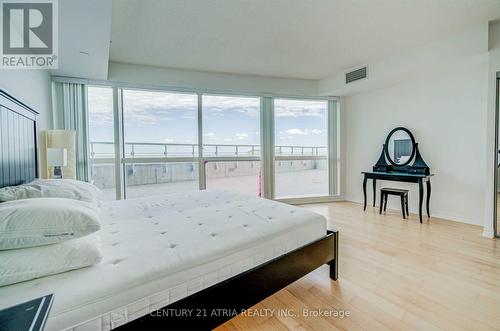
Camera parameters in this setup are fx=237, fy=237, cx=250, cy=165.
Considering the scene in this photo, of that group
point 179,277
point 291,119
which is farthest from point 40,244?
point 291,119

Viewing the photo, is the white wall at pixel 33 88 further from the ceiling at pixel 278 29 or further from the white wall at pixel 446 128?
the white wall at pixel 446 128

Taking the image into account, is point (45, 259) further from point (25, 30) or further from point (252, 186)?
point (252, 186)

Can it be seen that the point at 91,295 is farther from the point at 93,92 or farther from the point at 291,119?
the point at 291,119

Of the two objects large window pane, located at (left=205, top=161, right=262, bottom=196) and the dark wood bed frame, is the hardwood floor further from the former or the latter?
large window pane, located at (left=205, top=161, right=262, bottom=196)

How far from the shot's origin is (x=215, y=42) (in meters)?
3.16

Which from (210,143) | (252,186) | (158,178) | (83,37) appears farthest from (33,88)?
(252,186)

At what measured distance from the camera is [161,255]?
1.26 meters

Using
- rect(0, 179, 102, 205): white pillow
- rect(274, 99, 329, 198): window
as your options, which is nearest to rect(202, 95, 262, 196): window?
rect(274, 99, 329, 198): window

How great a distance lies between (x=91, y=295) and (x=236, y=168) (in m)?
3.82

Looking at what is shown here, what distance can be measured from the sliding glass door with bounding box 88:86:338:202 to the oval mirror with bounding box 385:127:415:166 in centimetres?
109

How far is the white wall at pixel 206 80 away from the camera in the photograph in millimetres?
3805

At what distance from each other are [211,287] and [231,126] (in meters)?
3.66

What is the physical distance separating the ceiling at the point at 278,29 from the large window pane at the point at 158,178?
67.2 inches

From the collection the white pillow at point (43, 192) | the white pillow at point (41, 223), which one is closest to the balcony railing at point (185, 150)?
the white pillow at point (43, 192)
